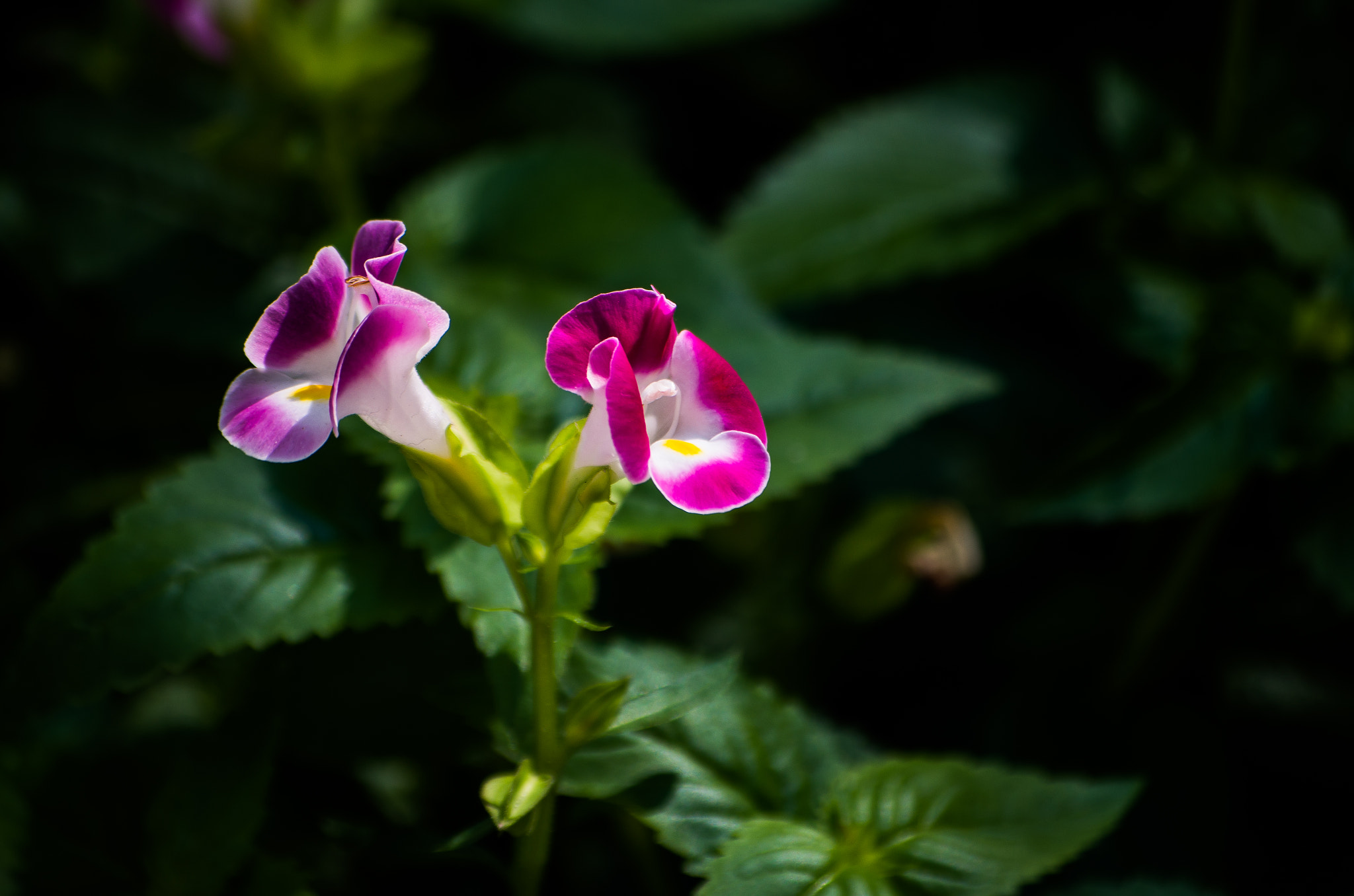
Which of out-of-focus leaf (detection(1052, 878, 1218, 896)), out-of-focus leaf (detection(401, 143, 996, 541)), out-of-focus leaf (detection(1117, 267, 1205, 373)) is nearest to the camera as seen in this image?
out-of-focus leaf (detection(1052, 878, 1218, 896))

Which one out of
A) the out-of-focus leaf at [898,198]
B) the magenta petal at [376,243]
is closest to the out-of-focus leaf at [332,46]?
the out-of-focus leaf at [898,198]

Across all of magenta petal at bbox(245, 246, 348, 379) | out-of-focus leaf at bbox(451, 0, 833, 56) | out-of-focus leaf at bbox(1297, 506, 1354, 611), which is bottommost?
magenta petal at bbox(245, 246, 348, 379)

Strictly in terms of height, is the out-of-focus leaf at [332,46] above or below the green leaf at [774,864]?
above

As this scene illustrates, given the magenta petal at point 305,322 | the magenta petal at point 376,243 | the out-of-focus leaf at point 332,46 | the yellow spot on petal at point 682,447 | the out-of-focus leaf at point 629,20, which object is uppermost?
the out-of-focus leaf at point 629,20

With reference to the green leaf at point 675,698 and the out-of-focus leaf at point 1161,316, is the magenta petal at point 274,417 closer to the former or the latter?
the green leaf at point 675,698

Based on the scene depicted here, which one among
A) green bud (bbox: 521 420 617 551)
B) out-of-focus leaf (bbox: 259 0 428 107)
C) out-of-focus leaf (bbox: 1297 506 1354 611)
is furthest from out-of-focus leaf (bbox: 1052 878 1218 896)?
out-of-focus leaf (bbox: 259 0 428 107)

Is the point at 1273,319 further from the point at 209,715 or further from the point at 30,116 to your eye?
the point at 30,116

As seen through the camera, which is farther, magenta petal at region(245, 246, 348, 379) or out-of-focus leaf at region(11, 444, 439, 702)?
out-of-focus leaf at region(11, 444, 439, 702)

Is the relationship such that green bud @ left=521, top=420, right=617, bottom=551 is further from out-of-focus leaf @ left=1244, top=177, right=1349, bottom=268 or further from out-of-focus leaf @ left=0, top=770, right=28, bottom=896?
out-of-focus leaf @ left=1244, top=177, right=1349, bottom=268
